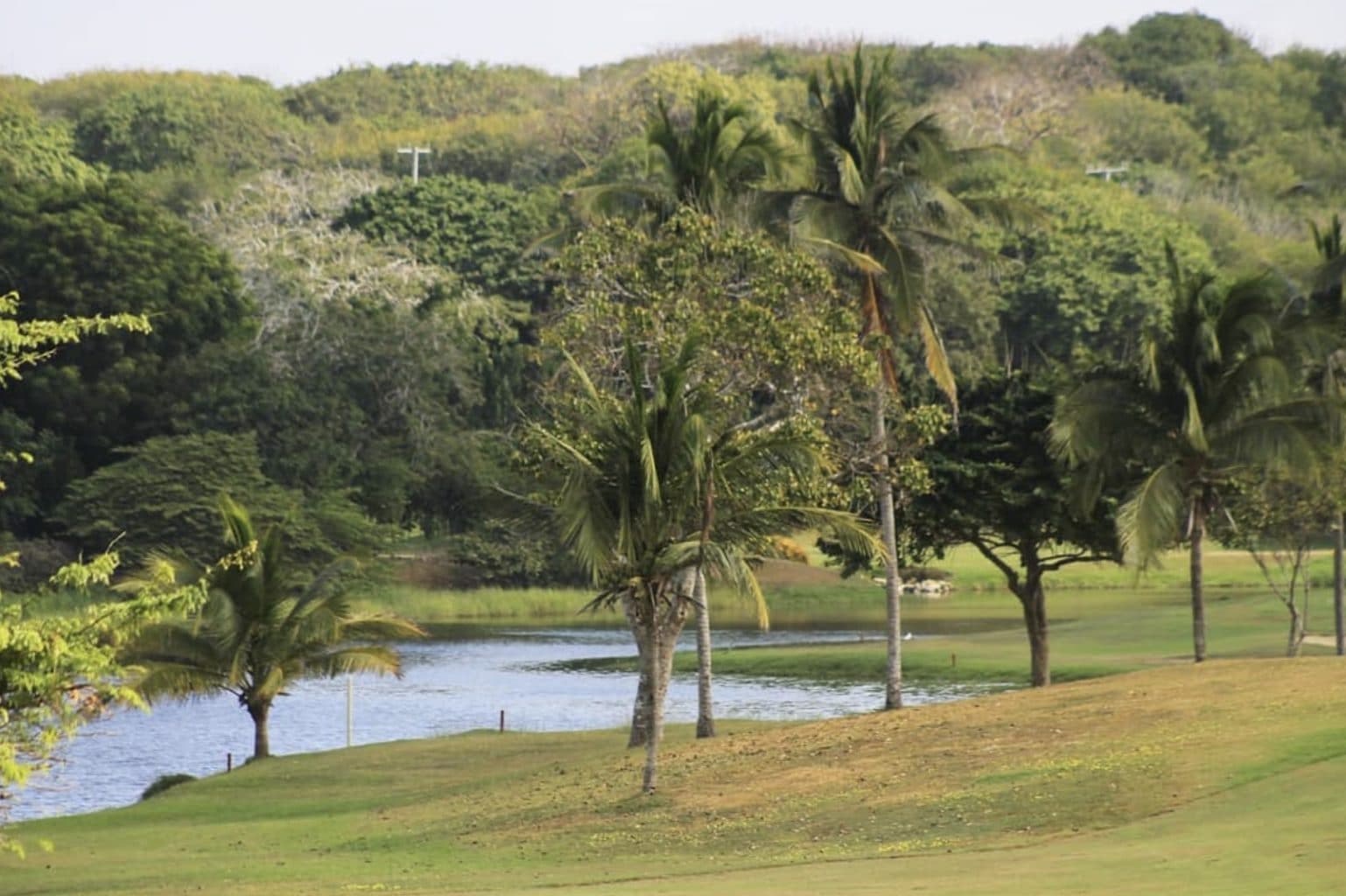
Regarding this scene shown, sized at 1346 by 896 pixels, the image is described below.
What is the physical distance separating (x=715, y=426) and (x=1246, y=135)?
125578 mm

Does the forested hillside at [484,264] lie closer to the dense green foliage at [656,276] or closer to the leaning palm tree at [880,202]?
the dense green foliage at [656,276]

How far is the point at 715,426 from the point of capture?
30078 millimetres

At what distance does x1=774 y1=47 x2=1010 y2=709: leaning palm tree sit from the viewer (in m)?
34.5

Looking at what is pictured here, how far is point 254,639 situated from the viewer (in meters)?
35.2

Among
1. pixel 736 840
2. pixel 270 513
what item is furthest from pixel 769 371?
pixel 270 513

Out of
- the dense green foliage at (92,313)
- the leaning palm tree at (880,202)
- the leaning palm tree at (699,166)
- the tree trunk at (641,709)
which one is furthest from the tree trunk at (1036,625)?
the dense green foliage at (92,313)

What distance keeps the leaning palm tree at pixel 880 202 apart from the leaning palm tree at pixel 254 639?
9.52m

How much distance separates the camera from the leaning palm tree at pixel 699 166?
34.7 metres

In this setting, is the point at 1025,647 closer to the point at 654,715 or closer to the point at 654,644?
the point at 654,644

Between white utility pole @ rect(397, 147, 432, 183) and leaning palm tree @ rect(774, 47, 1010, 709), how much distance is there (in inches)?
3436

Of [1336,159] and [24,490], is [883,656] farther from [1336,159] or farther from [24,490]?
[1336,159]

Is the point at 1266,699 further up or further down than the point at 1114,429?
further down

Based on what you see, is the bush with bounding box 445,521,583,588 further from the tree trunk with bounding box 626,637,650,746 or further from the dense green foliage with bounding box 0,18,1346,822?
the tree trunk with bounding box 626,637,650,746

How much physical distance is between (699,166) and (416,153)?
9140 centimetres
